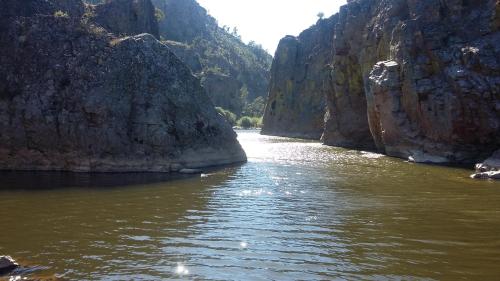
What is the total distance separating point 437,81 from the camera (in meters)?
37.9

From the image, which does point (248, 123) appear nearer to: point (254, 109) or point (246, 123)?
point (246, 123)

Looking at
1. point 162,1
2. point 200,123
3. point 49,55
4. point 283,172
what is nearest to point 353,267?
point 283,172

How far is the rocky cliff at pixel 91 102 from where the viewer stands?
1264 inches

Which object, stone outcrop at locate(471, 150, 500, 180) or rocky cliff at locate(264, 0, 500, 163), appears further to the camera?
rocky cliff at locate(264, 0, 500, 163)

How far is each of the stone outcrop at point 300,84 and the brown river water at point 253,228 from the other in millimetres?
61638

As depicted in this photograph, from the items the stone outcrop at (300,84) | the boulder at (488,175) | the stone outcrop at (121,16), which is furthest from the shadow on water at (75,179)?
the stone outcrop at (300,84)

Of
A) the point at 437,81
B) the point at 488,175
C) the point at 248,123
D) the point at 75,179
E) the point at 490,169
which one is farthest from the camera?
the point at 248,123

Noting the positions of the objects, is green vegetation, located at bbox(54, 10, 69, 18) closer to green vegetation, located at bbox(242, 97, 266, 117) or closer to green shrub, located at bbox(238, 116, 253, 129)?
green shrub, located at bbox(238, 116, 253, 129)

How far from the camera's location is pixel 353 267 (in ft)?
39.0

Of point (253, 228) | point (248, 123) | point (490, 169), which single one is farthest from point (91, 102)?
point (248, 123)

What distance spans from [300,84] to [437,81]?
58.9 meters

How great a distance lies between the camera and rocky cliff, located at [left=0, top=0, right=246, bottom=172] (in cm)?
3209

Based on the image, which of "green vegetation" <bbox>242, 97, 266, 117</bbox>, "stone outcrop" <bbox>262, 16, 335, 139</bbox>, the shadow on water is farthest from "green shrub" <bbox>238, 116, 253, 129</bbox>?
the shadow on water

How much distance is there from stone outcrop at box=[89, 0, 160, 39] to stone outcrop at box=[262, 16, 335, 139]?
43.0m
